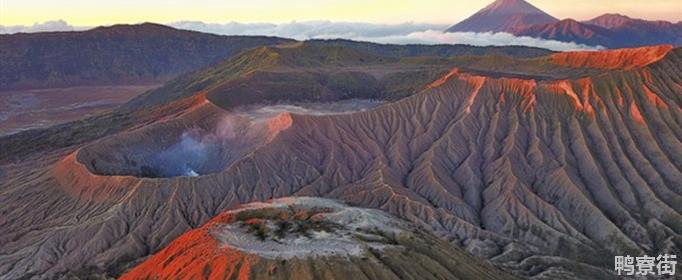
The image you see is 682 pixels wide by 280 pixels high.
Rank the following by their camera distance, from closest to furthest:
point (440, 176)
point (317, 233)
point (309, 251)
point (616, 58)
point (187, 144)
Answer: point (309, 251)
point (317, 233)
point (440, 176)
point (187, 144)
point (616, 58)

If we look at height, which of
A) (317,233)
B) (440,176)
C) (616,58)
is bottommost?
(440,176)

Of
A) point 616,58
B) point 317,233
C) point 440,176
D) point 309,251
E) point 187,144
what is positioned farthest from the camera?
point 616,58

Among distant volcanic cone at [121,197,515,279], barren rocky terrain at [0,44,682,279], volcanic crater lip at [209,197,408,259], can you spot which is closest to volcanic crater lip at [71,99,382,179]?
barren rocky terrain at [0,44,682,279]

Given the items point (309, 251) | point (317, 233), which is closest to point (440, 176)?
point (317, 233)

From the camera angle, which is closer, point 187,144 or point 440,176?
point 440,176

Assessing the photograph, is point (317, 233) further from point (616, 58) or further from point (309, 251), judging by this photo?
point (616, 58)

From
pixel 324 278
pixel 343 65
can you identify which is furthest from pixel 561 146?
pixel 343 65

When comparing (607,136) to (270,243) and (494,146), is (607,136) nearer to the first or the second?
(494,146)

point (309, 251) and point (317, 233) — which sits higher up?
point (309, 251)
